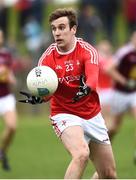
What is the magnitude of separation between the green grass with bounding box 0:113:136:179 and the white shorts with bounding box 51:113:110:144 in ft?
10.6

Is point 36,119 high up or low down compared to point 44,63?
down

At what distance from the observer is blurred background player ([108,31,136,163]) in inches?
659

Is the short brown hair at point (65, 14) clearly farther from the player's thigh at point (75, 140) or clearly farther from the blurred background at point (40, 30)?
the blurred background at point (40, 30)

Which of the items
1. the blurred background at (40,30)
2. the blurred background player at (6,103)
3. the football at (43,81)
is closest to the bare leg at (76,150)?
the football at (43,81)

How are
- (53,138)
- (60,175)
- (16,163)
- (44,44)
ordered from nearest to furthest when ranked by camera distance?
(60,175)
(16,163)
(53,138)
(44,44)

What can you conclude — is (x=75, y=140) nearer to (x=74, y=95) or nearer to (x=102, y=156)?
(x=102, y=156)

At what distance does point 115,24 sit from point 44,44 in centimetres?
262

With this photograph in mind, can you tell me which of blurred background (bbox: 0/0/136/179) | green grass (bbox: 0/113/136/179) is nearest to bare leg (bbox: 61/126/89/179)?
green grass (bbox: 0/113/136/179)

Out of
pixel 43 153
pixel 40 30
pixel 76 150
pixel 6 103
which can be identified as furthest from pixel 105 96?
pixel 76 150

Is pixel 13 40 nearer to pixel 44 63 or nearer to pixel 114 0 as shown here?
pixel 114 0

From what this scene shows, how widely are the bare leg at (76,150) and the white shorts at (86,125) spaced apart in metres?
0.10

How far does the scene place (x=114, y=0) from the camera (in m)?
25.9

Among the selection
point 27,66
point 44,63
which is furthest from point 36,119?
point 44,63

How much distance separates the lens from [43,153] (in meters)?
18.2
